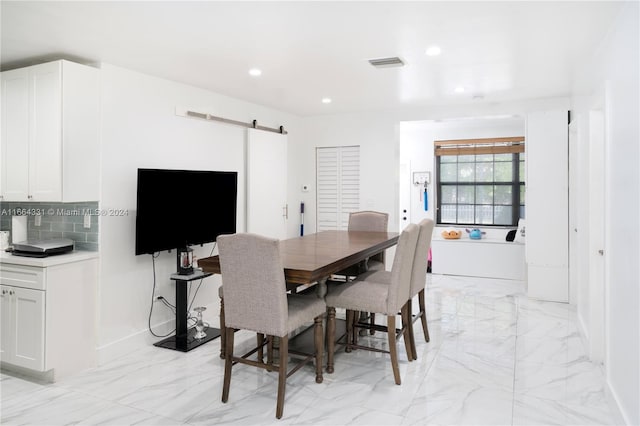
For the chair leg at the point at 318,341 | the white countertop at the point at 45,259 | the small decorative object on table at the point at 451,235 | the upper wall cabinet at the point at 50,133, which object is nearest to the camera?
the chair leg at the point at 318,341

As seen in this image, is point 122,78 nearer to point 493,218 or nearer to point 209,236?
point 209,236

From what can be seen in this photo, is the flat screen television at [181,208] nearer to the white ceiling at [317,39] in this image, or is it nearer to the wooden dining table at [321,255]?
the wooden dining table at [321,255]

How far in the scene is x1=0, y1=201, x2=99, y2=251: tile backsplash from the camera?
352 cm

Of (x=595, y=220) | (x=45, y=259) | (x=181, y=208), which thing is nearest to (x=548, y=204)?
(x=595, y=220)

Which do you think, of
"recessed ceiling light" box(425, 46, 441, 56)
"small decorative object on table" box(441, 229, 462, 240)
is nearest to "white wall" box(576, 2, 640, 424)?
"recessed ceiling light" box(425, 46, 441, 56)

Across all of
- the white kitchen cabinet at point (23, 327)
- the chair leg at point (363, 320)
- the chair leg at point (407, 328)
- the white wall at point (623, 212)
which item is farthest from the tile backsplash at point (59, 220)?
the white wall at point (623, 212)

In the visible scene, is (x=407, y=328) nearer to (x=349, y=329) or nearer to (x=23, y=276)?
(x=349, y=329)

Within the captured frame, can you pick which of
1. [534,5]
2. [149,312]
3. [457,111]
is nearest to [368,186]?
[457,111]

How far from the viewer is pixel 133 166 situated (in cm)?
377

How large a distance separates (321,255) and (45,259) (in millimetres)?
1933

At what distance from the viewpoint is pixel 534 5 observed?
2.51m

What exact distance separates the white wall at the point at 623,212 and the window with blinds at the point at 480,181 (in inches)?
176

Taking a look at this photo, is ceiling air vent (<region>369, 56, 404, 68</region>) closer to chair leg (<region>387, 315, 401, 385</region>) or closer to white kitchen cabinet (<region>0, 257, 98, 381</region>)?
chair leg (<region>387, 315, 401, 385</region>)

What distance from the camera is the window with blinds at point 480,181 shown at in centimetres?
727
